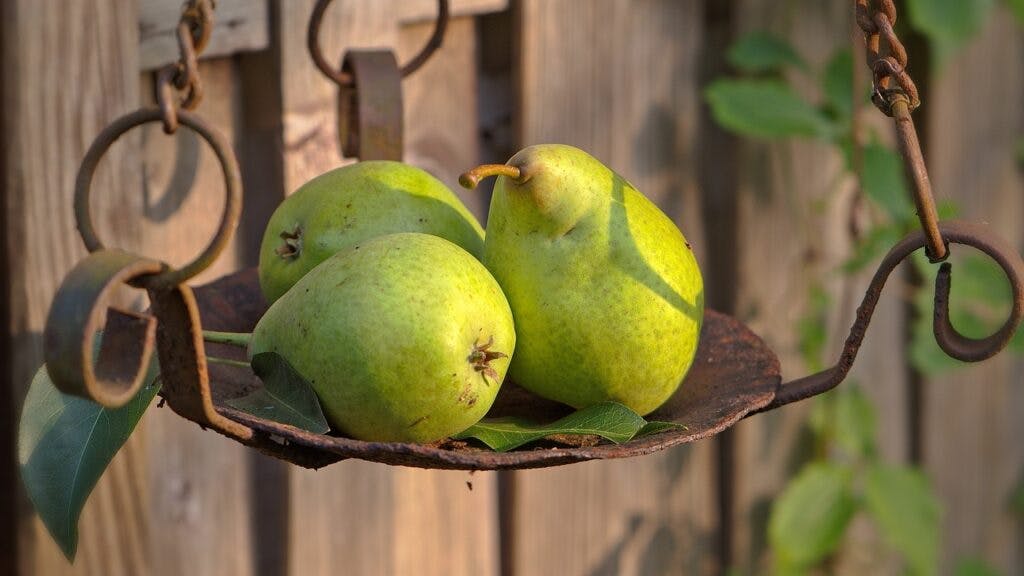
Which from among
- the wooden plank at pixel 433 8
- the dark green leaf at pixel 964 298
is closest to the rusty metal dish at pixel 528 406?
the wooden plank at pixel 433 8

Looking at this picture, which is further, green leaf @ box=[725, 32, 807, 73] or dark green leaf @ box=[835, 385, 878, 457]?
dark green leaf @ box=[835, 385, 878, 457]

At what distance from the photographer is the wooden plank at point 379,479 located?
1381mm

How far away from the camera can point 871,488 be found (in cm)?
200

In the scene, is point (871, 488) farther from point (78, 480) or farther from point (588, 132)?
point (78, 480)

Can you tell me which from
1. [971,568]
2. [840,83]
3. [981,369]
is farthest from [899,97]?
[971,568]

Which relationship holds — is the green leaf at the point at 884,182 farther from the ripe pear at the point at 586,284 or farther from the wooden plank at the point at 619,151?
the ripe pear at the point at 586,284

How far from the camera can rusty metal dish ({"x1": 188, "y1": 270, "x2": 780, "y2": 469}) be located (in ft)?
2.37

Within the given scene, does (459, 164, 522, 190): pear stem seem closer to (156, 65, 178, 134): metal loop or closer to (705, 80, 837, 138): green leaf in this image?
(156, 65, 178, 134): metal loop

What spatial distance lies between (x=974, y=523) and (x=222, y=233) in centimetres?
220

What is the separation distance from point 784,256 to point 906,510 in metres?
0.47

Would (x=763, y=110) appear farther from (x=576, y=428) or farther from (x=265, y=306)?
(x=576, y=428)

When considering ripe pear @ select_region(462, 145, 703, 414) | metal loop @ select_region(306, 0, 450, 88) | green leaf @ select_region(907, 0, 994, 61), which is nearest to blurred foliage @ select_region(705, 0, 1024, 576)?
green leaf @ select_region(907, 0, 994, 61)

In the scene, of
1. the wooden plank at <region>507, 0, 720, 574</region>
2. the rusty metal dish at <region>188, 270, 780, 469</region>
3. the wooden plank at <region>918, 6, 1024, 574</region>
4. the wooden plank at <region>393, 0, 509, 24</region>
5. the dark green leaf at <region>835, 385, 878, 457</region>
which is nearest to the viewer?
the rusty metal dish at <region>188, 270, 780, 469</region>

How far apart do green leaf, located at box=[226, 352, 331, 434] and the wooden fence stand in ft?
1.51
